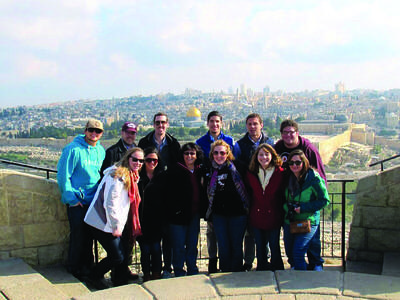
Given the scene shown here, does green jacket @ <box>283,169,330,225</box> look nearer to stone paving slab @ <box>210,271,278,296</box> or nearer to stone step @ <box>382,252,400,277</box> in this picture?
stone paving slab @ <box>210,271,278,296</box>

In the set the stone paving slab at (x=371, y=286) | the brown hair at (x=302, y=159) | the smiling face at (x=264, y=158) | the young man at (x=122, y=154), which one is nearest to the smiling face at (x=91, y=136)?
the young man at (x=122, y=154)

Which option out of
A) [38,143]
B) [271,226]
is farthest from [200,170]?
[38,143]

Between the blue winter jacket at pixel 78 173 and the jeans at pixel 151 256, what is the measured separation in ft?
1.70

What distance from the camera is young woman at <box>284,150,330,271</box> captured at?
115 inches

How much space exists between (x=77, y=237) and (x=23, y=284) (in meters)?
0.49

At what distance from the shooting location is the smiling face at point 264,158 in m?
2.98

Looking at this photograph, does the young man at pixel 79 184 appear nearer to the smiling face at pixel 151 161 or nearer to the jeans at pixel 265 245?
the smiling face at pixel 151 161

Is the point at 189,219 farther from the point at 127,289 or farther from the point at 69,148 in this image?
the point at 69,148

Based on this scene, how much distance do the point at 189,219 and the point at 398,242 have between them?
65.5 inches

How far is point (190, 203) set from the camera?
3.06 m

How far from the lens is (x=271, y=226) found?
300 centimetres

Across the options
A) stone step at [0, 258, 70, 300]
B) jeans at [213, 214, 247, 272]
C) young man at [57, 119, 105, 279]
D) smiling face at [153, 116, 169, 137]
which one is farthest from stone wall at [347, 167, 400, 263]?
stone step at [0, 258, 70, 300]

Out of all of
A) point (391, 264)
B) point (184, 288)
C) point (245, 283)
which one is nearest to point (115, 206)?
point (184, 288)

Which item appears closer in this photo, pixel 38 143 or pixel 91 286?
pixel 91 286
